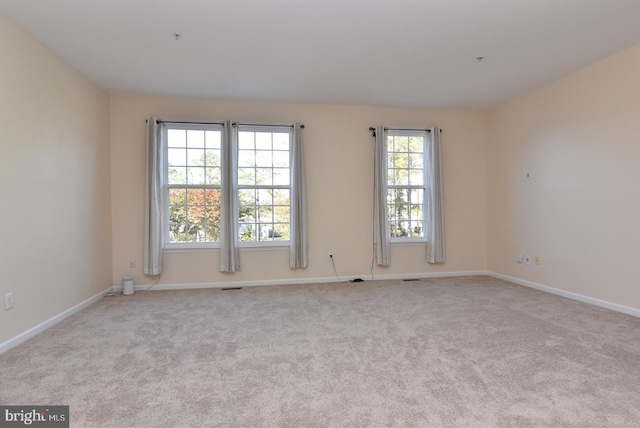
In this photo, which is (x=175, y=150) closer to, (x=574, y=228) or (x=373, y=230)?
(x=373, y=230)

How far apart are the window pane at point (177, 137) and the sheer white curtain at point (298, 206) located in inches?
60.0

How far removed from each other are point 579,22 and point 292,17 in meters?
2.41

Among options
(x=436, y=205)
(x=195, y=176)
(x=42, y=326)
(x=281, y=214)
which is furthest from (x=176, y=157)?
→ (x=436, y=205)

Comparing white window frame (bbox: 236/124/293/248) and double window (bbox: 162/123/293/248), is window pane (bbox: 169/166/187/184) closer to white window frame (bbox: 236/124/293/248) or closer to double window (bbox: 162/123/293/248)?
A: double window (bbox: 162/123/293/248)

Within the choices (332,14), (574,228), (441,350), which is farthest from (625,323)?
(332,14)

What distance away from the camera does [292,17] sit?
8.93 ft

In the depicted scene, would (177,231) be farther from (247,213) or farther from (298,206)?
(298,206)

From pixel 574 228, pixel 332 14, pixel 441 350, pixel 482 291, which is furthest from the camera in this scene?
pixel 482 291

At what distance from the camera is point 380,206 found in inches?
198

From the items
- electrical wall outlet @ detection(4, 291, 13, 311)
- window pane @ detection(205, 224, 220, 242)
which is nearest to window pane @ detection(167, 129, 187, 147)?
window pane @ detection(205, 224, 220, 242)

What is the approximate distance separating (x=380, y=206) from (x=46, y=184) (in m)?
3.97

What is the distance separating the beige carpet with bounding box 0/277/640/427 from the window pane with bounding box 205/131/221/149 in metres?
2.25

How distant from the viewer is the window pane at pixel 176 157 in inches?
185

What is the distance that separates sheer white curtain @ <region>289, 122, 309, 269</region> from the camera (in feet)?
15.7
